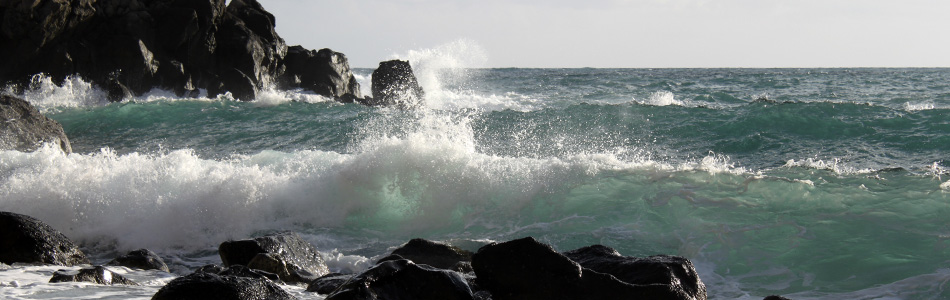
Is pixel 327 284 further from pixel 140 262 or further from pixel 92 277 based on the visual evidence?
pixel 140 262

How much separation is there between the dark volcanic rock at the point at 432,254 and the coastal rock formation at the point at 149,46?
793 inches

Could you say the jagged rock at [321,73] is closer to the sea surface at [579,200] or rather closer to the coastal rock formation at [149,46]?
the coastal rock formation at [149,46]

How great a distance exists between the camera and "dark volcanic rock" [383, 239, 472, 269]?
5762mm

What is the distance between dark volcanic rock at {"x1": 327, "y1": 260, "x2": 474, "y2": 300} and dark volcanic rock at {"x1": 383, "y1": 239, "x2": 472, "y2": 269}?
1.81m

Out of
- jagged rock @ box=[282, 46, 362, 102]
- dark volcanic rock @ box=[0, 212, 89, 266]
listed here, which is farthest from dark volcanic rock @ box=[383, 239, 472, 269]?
jagged rock @ box=[282, 46, 362, 102]

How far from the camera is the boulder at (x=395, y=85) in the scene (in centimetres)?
2516

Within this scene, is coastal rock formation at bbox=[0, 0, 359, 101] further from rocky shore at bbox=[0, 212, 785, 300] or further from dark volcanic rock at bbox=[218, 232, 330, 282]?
rocky shore at bbox=[0, 212, 785, 300]

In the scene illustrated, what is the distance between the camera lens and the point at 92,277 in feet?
15.1

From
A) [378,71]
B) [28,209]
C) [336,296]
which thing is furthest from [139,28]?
[336,296]

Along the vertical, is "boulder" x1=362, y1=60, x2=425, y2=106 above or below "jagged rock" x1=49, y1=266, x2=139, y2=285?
above

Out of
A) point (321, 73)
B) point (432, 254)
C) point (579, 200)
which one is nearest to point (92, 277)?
point (432, 254)

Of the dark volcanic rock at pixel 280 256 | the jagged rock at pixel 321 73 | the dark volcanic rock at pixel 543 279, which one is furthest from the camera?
the jagged rock at pixel 321 73

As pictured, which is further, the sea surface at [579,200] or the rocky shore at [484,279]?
the sea surface at [579,200]


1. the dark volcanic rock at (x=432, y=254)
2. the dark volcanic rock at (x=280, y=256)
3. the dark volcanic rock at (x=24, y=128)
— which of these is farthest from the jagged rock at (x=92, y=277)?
the dark volcanic rock at (x=24, y=128)
